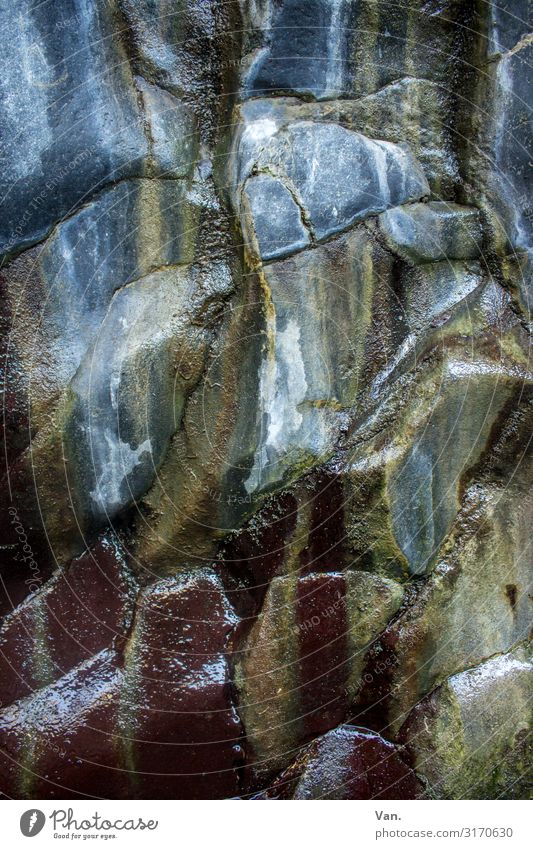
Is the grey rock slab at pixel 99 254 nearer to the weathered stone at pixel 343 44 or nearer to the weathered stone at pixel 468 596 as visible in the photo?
the weathered stone at pixel 343 44

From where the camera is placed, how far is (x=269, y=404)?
350 cm

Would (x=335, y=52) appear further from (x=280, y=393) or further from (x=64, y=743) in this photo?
(x=64, y=743)

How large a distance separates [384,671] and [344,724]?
28 cm

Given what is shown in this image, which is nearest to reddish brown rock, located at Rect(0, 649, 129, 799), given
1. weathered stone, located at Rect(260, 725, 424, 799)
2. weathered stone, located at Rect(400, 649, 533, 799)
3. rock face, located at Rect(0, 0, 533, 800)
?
rock face, located at Rect(0, 0, 533, 800)

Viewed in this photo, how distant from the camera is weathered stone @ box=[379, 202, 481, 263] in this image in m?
3.50

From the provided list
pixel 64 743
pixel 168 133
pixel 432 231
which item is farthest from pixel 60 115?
pixel 64 743

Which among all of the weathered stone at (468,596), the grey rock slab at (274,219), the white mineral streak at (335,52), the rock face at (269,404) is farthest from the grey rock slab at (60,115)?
the weathered stone at (468,596)

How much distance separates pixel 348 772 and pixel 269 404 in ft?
5.03

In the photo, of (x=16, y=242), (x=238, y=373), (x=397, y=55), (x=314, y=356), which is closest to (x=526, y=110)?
(x=397, y=55)

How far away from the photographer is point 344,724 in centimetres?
361

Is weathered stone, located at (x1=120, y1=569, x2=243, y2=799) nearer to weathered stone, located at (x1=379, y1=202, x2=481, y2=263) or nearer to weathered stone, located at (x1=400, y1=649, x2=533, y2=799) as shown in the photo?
weathered stone, located at (x1=400, y1=649, x2=533, y2=799)

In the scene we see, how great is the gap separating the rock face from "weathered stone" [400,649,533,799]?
0.5 inches

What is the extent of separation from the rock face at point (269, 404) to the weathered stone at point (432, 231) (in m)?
0.01

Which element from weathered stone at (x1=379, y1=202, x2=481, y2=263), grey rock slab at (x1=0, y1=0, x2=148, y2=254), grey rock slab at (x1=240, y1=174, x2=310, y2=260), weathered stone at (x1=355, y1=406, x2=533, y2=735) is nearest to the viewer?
grey rock slab at (x1=0, y1=0, x2=148, y2=254)
